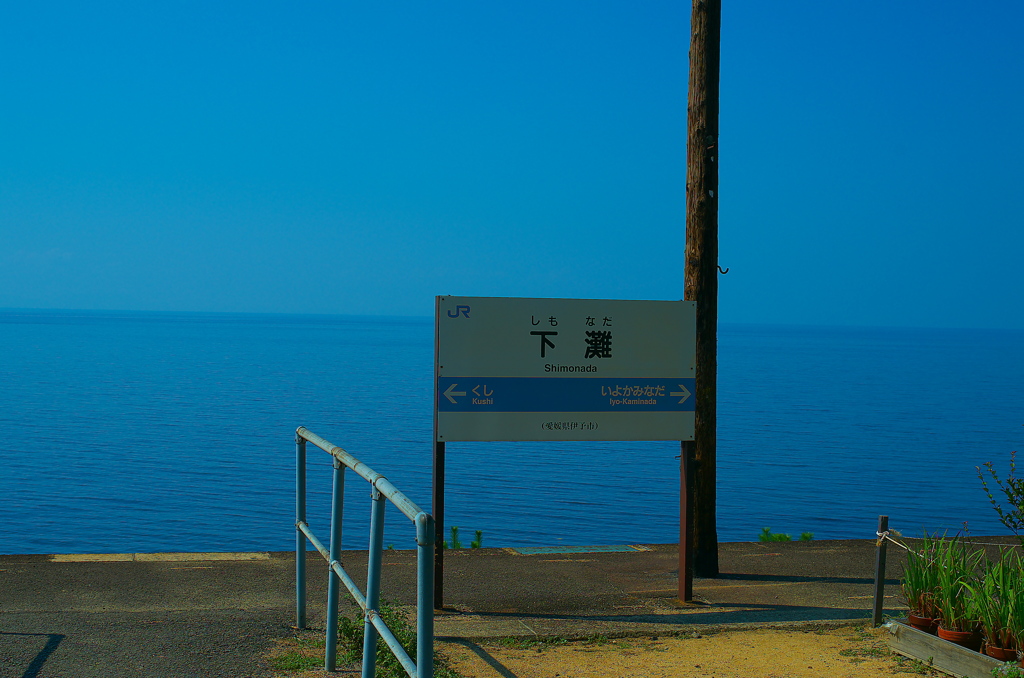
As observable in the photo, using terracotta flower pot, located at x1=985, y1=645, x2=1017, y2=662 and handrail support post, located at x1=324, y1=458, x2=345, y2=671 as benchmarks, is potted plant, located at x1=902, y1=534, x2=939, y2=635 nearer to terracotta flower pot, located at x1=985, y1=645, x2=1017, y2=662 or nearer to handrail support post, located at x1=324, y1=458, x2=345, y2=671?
terracotta flower pot, located at x1=985, y1=645, x2=1017, y2=662

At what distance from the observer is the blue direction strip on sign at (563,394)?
6.34m

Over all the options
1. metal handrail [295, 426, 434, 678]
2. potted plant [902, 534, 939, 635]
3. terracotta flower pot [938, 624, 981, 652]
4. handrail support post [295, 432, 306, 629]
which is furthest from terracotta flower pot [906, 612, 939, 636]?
handrail support post [295, 432, 306, 629]

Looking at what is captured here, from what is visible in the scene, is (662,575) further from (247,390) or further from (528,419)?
(247,390)

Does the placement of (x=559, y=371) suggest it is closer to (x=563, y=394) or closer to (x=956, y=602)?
(x=563, y=394)

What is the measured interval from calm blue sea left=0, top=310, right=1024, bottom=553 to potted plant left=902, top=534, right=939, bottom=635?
27.7ft

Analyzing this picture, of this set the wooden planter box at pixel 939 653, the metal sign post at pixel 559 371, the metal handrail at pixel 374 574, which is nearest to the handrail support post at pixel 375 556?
the metal handrail at pixel 374 574

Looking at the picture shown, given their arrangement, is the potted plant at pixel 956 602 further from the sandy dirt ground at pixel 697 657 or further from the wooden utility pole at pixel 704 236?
the wooden utility pole at pixel 704 236

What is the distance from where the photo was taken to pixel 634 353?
661 centimetres

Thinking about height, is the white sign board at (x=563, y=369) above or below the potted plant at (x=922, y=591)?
above

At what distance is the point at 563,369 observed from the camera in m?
6.50

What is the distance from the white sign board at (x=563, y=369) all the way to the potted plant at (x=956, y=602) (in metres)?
1.85

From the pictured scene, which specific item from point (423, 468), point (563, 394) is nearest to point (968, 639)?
point (563, 394)

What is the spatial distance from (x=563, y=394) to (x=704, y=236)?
5.63ft

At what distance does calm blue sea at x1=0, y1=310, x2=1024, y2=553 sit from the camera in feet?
48.8
